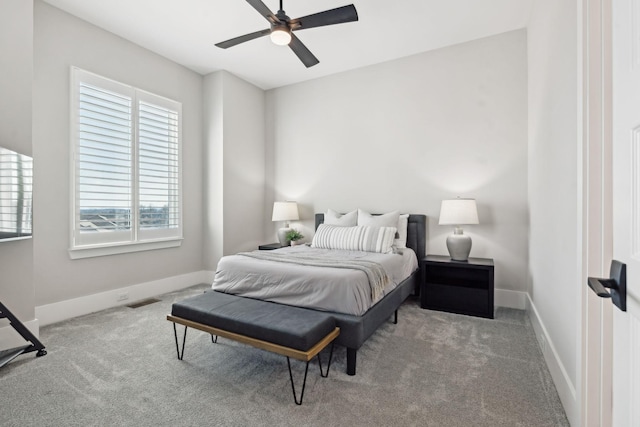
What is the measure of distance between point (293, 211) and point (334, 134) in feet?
4.32

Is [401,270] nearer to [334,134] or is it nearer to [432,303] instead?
[432,303]

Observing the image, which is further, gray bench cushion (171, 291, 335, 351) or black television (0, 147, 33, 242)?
black television (0, 147, 33, 242)

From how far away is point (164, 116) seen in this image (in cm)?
412

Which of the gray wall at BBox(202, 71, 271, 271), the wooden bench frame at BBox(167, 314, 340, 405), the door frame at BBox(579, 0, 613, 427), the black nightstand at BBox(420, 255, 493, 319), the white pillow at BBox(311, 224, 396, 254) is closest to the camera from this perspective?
the door frame at BBox(579, 0, 613, 427)

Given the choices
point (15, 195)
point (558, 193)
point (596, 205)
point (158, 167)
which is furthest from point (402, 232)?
point (15, 195)

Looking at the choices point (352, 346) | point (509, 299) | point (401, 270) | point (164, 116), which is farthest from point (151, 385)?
point (509, 299)

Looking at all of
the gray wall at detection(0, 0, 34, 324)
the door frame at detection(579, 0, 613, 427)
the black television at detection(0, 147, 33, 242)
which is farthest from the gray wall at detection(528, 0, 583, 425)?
the gray wall at detection(0, 0, 34, 324)

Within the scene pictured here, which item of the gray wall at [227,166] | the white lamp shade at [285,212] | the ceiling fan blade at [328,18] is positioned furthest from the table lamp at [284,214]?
the ceiling fan blade at [328,18]

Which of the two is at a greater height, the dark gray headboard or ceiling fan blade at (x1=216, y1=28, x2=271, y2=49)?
ceiling fan blade at (x1=216, y1=28, x2=271, y2=49)

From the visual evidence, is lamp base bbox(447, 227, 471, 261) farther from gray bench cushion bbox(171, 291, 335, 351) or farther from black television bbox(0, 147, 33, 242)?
black television bbox(0, 147, 33, 242)

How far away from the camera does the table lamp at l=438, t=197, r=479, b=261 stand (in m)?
3.32

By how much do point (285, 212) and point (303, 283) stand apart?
234 cm

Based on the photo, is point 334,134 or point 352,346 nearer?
point 352,346
